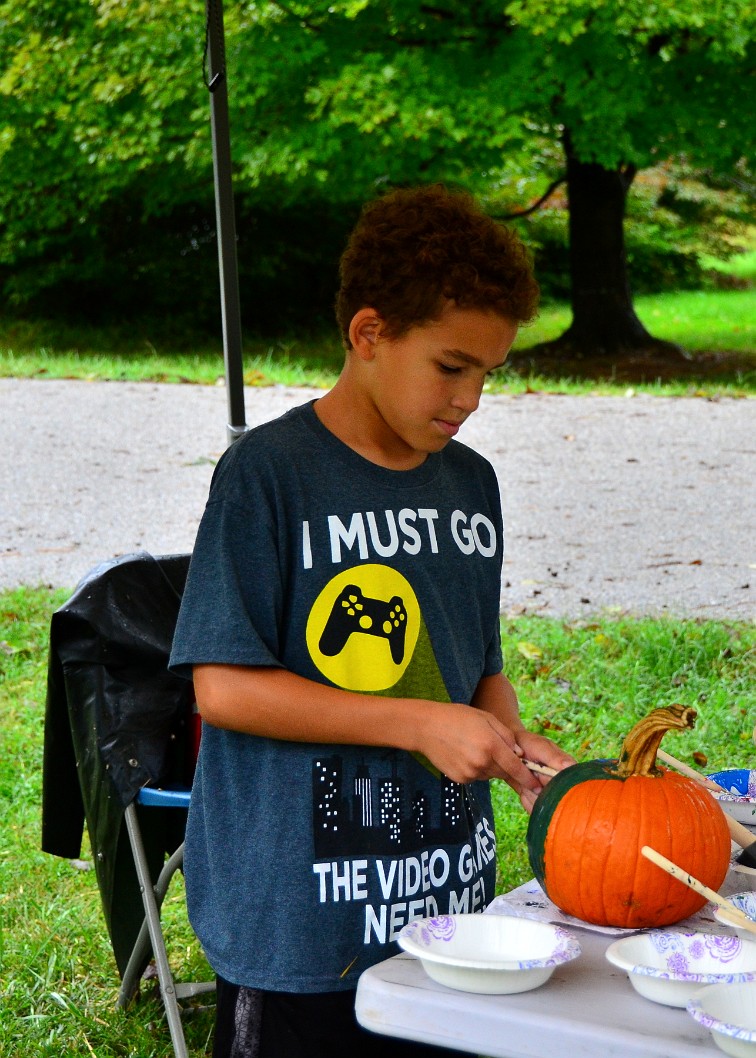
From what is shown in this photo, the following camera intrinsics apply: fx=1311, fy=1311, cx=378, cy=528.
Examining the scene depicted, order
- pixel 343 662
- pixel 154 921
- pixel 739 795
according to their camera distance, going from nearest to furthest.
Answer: pixel 343 662 < pixel 739 795 < pixel 154 921

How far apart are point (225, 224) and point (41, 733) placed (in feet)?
8.41

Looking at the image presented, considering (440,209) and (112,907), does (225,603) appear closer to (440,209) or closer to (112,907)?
(440,209)

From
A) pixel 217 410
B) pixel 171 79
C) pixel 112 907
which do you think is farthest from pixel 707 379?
pixel 112 907

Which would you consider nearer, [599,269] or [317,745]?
[317,745]

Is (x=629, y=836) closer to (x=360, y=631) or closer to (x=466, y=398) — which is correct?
(x=360, y=631)

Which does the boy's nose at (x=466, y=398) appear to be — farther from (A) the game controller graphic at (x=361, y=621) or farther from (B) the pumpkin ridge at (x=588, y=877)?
(B) the pumpkin ridge at (x=588, y=877)

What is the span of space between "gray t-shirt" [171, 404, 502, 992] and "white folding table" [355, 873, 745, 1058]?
326 mm

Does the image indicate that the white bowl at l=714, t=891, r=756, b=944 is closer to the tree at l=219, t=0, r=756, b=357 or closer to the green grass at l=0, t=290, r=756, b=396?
the green grass at l=0, t=290, r=756, b=396

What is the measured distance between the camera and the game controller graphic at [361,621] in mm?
1725

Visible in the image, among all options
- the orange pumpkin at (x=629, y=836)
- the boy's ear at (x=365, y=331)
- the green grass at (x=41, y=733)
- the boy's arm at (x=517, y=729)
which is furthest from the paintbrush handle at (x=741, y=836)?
the green grass at (x=41, y=733)

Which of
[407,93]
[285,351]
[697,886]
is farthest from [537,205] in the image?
[697,886]

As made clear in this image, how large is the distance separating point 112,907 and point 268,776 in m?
1.46

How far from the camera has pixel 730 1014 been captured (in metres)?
1.21

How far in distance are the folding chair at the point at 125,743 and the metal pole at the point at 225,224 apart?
41 centimetres
